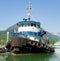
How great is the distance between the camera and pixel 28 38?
104ft

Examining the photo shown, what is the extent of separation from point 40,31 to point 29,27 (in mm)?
2124

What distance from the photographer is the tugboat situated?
31031 millimetres

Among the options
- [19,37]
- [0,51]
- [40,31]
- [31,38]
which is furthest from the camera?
[0,51]

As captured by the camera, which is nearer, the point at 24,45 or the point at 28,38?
the point at 24,45

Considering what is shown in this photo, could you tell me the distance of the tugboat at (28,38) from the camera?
102 ft

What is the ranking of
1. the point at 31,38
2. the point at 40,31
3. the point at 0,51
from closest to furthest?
the point at 31,38 < the point at 40,31 < the point at 0,51

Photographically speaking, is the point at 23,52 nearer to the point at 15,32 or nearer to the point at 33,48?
the point at 33,48

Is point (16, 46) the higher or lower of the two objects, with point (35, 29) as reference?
lower

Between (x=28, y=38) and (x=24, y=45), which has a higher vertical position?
(x=28, y=38)

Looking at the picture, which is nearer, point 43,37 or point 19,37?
point 19,37

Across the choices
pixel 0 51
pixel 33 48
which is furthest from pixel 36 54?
pixel 0 51

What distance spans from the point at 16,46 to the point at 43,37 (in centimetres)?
617

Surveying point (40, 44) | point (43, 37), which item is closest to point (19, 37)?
point (40, 44)

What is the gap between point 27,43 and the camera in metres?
31.2
